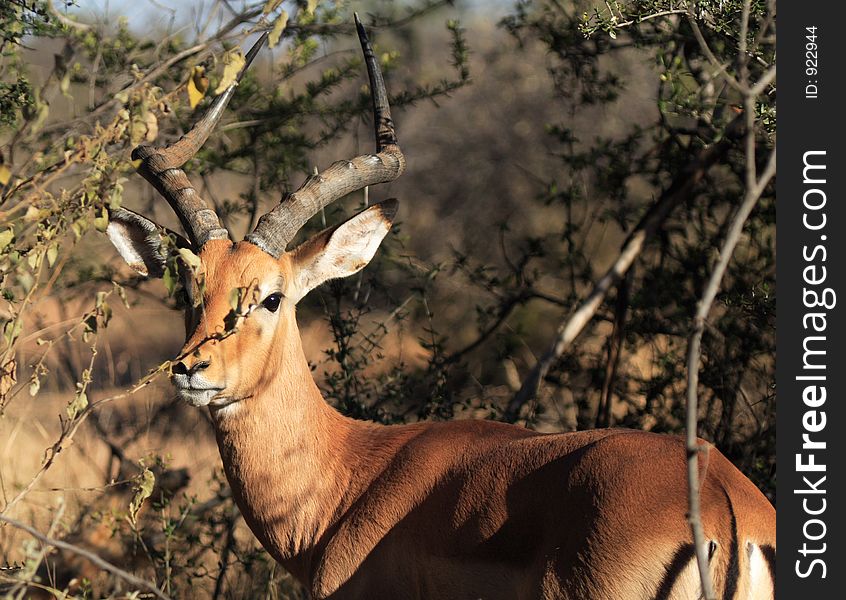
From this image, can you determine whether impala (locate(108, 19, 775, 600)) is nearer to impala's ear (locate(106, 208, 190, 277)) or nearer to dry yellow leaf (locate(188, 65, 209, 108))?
impala's ear (locate(106, 208, 190, 277))

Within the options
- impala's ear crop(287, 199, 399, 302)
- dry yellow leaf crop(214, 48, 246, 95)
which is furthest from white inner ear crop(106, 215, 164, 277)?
dry yellow leaf crop(214, 48, 246, 95)

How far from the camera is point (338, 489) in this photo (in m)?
4.45

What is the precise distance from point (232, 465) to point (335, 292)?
8.37 feet

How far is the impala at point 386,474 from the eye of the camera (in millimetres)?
3350

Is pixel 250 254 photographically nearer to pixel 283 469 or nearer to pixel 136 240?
pixel 136 240

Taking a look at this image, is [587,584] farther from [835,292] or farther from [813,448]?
[835,292]

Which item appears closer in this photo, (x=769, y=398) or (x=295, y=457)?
(x=295, y=457)

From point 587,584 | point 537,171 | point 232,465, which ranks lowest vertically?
point 587,584

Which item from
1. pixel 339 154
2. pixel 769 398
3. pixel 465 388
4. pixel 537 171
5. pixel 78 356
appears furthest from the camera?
pixel 537 171

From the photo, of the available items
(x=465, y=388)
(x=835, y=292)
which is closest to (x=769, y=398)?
(x=835, y=292)

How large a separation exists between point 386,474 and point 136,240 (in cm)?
179

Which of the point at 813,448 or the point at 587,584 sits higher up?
the point at 813,448

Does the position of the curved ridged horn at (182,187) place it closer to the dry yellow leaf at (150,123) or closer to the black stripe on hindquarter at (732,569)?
the dry yellow leaf at (150,123)

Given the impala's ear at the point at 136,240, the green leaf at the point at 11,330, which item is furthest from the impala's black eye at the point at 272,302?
the green leaf at the point at 11,330
